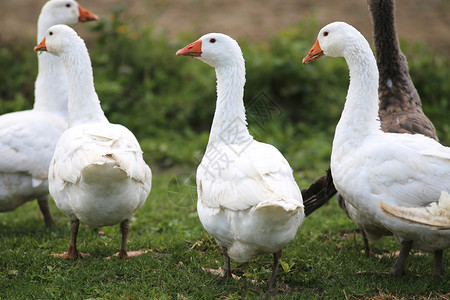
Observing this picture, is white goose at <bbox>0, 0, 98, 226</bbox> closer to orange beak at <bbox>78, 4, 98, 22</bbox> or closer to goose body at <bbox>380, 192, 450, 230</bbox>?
orange beak at <bbox>78, 4, 98, 22</bbox>

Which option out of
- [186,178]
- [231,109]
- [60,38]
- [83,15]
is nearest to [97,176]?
[231,109]

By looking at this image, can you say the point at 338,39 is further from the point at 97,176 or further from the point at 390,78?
the point at 97,176

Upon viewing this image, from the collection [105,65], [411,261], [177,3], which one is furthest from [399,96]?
[177,3]

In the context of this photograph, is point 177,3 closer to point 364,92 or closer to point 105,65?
point 105,65

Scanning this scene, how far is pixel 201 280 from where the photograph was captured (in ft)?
14.5

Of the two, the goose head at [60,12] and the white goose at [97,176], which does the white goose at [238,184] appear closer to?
the white goose at [97,176]

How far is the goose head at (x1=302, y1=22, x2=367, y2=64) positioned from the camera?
4523mm

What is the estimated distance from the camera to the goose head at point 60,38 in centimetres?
553

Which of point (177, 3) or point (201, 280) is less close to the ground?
point (177, 3)

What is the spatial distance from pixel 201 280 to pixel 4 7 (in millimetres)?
10701

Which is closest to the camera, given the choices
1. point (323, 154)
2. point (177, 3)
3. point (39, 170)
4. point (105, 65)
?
point (39, 170)

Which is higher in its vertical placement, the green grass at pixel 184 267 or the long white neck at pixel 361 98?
the long white neck at pixel 361 98

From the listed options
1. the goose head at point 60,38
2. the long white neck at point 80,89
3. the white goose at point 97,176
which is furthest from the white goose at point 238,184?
the goose head at point 60,38

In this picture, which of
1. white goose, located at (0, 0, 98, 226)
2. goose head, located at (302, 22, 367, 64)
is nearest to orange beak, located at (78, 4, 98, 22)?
white goose, located at (0, 0, 98, 226)
